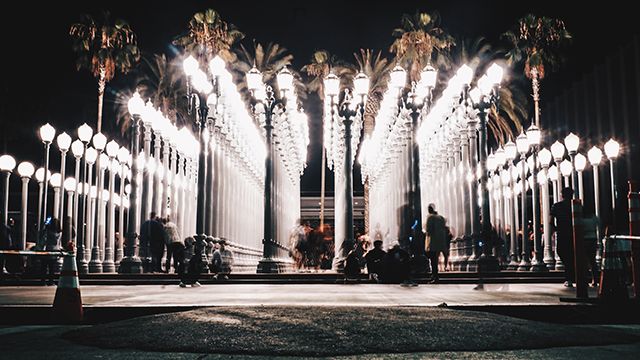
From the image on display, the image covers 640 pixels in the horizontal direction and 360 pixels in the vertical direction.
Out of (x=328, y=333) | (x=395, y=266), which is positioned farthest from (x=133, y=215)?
(x=328, y=333)

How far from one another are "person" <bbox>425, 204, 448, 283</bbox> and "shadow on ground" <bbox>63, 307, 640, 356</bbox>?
1142cm

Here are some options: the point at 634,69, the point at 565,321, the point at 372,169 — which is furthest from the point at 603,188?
the point at 565,321

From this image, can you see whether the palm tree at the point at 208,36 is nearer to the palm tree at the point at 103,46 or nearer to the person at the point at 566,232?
the palm tree at the point at 103,46

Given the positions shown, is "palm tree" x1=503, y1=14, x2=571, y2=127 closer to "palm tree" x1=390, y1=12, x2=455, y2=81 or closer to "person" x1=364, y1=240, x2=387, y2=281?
"palm tree" x1=390, y1=12, x2=455, y2=81

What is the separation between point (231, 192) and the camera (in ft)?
84.1

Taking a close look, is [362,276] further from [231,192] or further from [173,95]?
[173,95]

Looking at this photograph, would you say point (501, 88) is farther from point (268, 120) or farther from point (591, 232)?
point (591, 232)

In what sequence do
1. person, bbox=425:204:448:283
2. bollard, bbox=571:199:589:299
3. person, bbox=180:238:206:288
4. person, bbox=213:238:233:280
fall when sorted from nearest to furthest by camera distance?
bollard, bbox=571:199:589:299 → person, bbox=180:238:206:288 → person, bbox=425:204:448:283 → person, bbox=213:238:233:280

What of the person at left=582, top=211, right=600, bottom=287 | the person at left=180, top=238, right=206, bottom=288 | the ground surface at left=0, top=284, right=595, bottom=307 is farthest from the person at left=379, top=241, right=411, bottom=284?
the ground surface at left=0, top=284, right=595, bottom=307

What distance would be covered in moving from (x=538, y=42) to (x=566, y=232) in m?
31.4

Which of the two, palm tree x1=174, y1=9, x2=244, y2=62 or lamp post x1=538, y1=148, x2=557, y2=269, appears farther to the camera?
palm tree x1=174, y1=9, x2=244, y2=62

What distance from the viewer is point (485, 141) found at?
18828 millimetres

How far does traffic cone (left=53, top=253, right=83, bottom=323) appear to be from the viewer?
7832 millimetres

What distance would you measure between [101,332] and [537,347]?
11.2 feet
